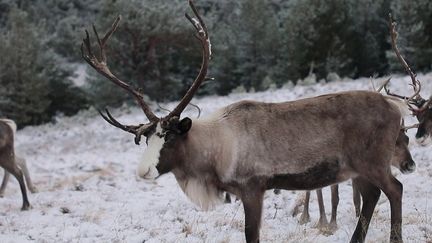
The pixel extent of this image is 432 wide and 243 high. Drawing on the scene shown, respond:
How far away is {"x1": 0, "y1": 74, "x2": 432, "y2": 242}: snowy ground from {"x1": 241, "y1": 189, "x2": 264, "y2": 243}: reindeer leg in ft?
2.55

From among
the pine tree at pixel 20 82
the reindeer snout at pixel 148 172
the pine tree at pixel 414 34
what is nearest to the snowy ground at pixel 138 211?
the reindeer snout at pixel 148 172

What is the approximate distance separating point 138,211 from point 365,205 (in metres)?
3.62

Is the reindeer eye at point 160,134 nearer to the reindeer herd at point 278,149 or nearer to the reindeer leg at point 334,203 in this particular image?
the reindeer herd at point 278,149

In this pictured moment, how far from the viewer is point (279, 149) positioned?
460cm

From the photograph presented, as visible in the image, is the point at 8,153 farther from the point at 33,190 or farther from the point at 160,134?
the point at 160,134

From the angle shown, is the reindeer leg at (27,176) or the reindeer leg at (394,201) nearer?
the reindeer leg at (394,201)

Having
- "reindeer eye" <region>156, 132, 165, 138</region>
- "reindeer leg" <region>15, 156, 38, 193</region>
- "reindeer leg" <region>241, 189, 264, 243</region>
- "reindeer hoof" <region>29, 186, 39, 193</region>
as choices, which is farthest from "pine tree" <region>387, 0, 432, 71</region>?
"reindeer eye" <region>156, 132, 165, 138</region>

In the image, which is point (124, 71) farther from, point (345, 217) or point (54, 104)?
point (345, 217)

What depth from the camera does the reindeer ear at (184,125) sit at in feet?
15.1

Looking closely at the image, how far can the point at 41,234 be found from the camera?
20.6 feet

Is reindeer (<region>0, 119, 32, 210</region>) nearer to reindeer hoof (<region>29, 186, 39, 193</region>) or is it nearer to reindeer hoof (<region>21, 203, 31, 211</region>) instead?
reindeer hoof (<region>21, 203, 31, 211</region>)

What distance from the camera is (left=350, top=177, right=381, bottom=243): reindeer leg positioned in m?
4.92

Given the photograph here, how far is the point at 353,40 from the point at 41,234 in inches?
824

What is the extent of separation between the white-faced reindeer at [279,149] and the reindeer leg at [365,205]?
9.8 inches
